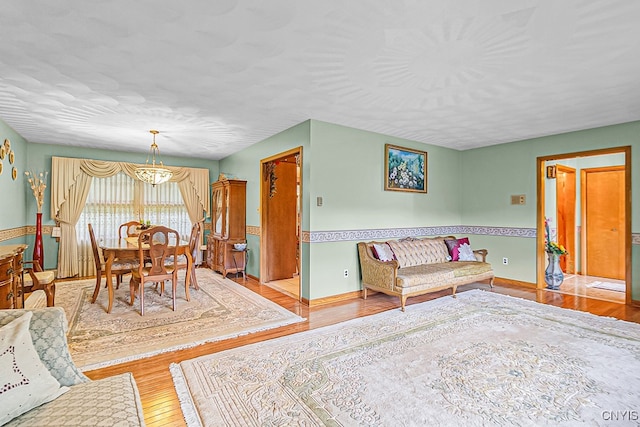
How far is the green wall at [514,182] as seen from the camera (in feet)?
14.4

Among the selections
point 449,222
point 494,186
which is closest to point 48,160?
point 449,222

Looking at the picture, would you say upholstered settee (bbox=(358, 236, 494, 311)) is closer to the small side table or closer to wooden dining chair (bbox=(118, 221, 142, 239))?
the small side table

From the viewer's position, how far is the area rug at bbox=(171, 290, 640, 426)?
1.91 meters

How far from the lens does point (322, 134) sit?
423 cm

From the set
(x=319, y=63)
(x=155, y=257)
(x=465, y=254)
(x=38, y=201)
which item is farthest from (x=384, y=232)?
(x=38, y=201)

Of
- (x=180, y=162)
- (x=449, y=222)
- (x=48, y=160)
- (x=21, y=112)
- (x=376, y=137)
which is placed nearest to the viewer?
(x=21, y=112)

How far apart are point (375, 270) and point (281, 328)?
156 cm

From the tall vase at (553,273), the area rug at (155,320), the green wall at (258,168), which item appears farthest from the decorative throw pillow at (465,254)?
the area rug at (155,320)

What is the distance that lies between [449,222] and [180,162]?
5.66 meters

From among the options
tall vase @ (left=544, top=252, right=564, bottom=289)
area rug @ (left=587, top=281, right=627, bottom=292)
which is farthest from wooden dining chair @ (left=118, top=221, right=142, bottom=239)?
area rug @ (left=587, top=281, right=627, bottom=292)

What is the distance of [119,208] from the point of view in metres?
6.21

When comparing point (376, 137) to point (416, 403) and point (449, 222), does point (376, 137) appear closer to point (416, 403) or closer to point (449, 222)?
point (449, 222)

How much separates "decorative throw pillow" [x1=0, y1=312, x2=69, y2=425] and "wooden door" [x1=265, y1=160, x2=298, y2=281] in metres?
3.98

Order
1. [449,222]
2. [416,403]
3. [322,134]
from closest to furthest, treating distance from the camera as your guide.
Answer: [416,403] < [322,134] < [449,222]
